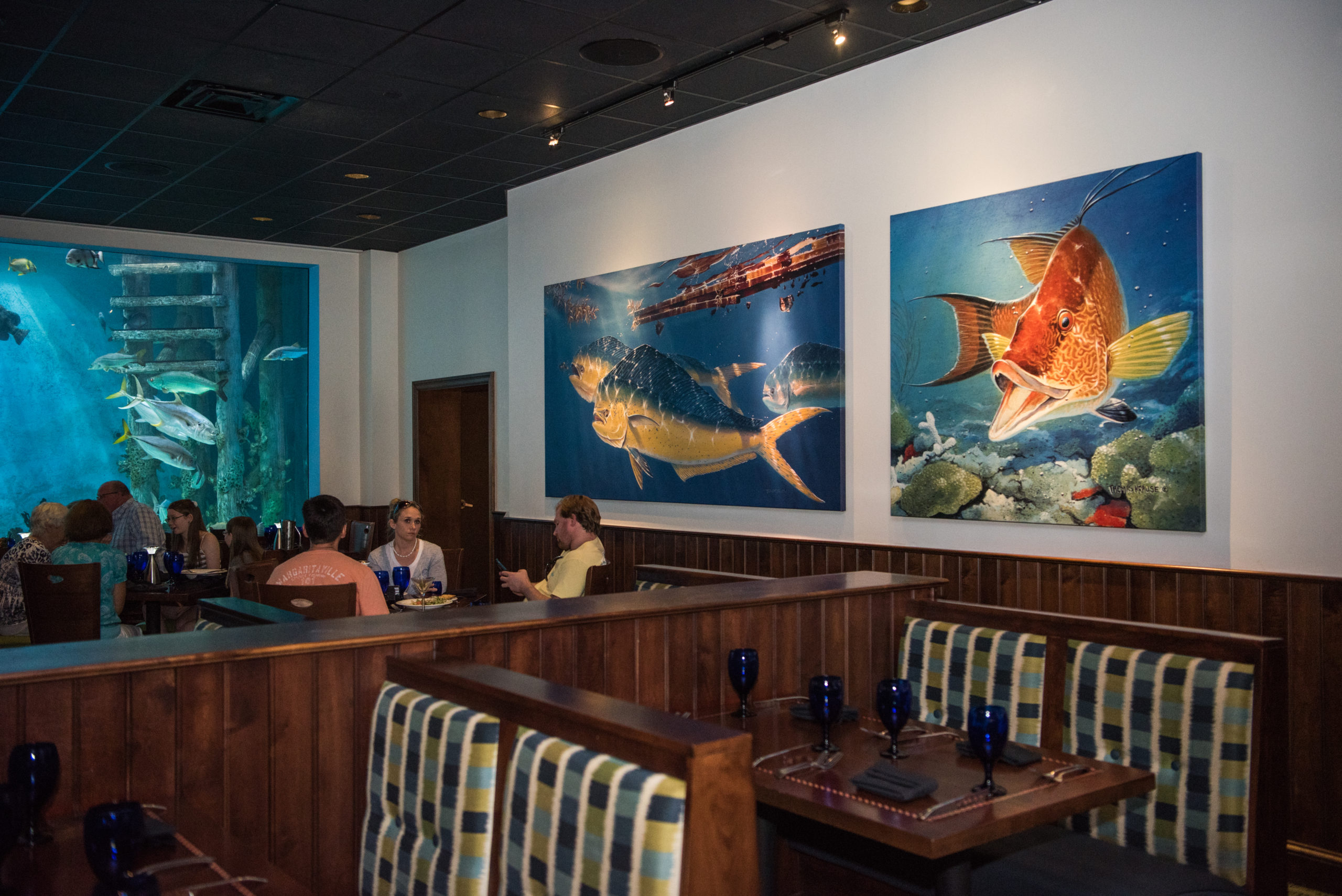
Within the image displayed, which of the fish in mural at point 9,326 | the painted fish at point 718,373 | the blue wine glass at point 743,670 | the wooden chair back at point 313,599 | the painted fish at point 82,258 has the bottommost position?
the blue wine glass at point 743,670

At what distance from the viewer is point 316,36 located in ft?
15.8

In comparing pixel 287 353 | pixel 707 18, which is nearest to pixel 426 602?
pixel 707 18

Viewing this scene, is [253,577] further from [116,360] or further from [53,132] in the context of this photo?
[116,360]

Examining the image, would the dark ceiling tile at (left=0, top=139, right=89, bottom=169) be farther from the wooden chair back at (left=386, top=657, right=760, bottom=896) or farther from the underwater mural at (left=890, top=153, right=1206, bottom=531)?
the wooden chair back at (left=386, top=657, right=760, bottom=896)

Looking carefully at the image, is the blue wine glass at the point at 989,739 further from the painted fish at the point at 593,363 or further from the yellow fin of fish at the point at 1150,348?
the painted fish at the point at 593,363

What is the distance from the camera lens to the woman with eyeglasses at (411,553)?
5371 millimetres

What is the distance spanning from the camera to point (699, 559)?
605cm

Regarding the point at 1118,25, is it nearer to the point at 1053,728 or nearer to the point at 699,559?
the point at 1053,728

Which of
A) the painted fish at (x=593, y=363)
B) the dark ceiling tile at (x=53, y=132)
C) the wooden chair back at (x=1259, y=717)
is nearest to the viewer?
the wooden chair back at (x=1259, y=717)

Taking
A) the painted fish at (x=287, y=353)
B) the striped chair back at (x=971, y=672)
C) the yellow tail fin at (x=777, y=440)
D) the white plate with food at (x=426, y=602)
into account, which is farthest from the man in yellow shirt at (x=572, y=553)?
the painted fish at (x=287, y=353)

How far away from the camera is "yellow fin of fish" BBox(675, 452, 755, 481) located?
228 inches

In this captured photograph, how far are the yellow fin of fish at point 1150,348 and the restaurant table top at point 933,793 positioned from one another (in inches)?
75.0

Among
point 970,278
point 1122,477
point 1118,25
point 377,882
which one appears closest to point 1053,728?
point 1122,477

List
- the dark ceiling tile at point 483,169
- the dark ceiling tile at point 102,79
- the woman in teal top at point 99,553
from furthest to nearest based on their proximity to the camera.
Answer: the dark ceiling tile at point 483,169 < the dark ceiling tile at point 102,79 < the woman in teal top at point 99,553
